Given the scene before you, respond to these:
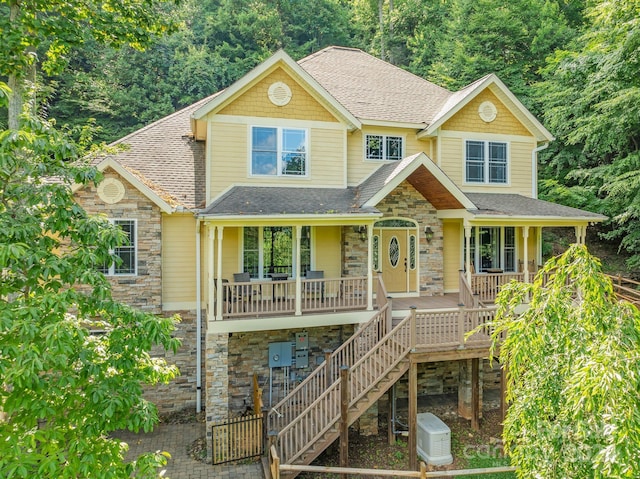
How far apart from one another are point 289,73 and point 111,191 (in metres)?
6.40

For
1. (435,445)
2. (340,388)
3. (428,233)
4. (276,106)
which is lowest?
(435,445)

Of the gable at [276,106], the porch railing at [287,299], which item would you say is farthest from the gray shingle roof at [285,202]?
the gable at [276,106]

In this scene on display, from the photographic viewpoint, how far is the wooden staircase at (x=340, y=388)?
870 centimetres

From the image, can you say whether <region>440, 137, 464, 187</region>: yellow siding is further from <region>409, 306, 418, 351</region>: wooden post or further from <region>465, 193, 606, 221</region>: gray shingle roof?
<region>409, 306, 418, 351</region>: wooden post

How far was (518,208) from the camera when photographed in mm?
13125

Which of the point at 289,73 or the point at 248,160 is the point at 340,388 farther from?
the point at 289,73

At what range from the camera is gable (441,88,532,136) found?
14.2 m

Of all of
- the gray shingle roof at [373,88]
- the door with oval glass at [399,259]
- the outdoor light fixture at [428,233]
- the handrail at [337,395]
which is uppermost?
the gray shingle roof at [373,88]

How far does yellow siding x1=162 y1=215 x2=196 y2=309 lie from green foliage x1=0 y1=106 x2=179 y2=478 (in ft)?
21.9

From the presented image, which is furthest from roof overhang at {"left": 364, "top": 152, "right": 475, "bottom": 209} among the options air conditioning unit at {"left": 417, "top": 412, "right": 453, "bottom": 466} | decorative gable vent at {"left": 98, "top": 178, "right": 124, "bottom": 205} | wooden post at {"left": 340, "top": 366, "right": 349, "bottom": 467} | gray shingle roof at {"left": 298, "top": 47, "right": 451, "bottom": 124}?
decorative gable vent at {"left": 98, "top": 178, "right": 124, "bottom": 205}

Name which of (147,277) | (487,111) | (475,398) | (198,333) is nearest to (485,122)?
(487,111)

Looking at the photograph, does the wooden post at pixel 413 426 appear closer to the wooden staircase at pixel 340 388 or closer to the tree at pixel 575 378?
the wooden staircase at pixel 340 388

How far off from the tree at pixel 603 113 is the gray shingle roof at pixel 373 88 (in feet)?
21.6

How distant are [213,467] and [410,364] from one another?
17.0 ft
